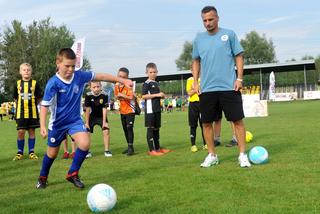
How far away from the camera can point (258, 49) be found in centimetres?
9969

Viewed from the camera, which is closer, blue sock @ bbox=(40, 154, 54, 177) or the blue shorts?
the blue shorts

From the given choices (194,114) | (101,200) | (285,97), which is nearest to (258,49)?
(285,97)

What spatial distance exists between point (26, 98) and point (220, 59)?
4667 mm

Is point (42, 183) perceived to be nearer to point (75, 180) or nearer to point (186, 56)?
point (75, 180)

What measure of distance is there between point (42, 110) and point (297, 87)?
212 ft

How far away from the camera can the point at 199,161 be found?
25.7ft

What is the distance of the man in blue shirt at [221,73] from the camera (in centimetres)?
696

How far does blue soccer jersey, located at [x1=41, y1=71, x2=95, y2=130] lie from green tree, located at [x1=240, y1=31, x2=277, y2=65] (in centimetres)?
9622

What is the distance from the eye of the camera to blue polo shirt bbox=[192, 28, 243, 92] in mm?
6988

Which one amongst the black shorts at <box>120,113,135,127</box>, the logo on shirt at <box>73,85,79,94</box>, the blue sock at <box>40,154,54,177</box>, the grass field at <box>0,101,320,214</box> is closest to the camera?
the grass field at <box>0,101,320,214</box>

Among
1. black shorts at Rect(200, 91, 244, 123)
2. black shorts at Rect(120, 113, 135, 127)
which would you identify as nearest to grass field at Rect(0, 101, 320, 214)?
black shorts at Rect(200, 91, 244, 123)

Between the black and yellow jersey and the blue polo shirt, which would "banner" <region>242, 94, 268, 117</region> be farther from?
the blue polo shirt

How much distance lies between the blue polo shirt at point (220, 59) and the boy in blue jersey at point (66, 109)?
1.52 m

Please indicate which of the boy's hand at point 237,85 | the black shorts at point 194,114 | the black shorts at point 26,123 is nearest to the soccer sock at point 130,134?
the black shorts at point 194,114
